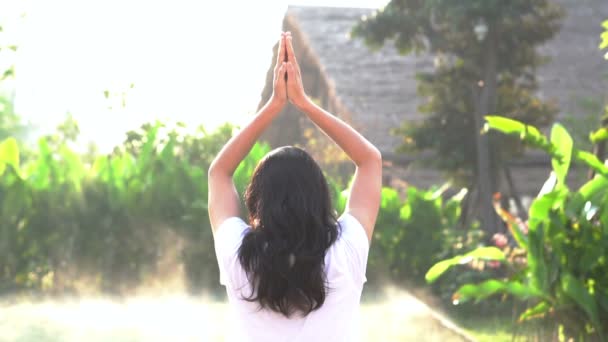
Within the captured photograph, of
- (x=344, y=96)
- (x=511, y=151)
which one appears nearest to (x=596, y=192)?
(x=511, y=151)

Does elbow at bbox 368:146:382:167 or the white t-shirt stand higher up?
elbow at bbox 368:146:382:167

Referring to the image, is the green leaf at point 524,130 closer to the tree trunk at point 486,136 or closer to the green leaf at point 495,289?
the green leaf at point 495,289

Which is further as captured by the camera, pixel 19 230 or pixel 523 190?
pixel 523 190

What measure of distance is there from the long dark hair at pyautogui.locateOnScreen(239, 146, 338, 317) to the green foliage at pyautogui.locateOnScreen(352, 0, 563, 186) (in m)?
11.7

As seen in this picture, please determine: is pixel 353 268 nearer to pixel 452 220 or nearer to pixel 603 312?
pixel 603 312

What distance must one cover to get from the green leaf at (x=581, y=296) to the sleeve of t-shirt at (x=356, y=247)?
132 inches

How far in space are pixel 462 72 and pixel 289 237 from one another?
41.8 feet

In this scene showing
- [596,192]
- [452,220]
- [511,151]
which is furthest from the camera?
[511,151]

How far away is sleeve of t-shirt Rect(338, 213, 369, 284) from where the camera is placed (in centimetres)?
215

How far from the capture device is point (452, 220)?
1070cm

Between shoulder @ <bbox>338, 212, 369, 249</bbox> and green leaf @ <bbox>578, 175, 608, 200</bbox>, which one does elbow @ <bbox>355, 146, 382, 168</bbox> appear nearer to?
shoulder @ <bbox>338, 212, 369, 249</bbox>

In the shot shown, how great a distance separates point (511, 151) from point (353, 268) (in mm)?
12812

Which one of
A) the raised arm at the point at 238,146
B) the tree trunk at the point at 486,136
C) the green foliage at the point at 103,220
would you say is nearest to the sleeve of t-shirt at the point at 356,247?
the raised arm at the point at 238,146

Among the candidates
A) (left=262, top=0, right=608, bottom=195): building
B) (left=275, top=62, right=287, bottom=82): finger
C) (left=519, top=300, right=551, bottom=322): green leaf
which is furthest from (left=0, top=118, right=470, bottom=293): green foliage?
(left=262, top=0, right=608, bottom=195): building
